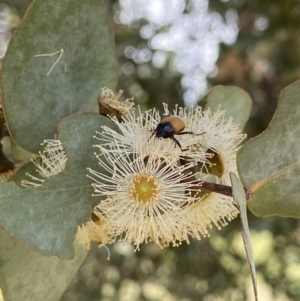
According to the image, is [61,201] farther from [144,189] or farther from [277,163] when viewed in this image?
[277,163]

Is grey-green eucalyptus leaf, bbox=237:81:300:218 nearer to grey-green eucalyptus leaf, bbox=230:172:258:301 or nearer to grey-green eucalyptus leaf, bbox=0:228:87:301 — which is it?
grey-green eucalyptus leaf, bbox=230:172:258:301

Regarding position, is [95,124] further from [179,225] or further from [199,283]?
[199,283]

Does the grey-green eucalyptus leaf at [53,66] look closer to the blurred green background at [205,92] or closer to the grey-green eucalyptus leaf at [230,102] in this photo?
the grey-green eucalyptus leaf at [230,102]

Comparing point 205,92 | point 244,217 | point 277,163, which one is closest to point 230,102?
point 277,163

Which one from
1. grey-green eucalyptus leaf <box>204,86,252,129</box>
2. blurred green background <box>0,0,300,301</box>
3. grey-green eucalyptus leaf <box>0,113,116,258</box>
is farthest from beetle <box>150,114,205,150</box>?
blurred green background <box>0,0,300,301</box>

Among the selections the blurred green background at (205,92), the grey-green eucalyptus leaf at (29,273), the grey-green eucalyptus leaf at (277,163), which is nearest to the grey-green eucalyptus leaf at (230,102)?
the grey-green eucalyptus leaf at (277,163)

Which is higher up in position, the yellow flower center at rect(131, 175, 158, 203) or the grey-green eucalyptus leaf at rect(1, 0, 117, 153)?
the grey-green eucalyptus leaf at rect(1, 0, 117, 153)
